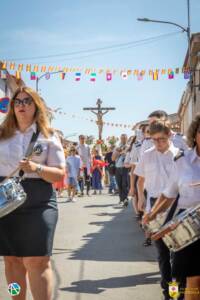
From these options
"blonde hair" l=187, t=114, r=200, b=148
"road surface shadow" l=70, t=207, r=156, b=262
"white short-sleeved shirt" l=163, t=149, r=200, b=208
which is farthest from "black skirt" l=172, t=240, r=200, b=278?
"road surface shadow" l=70, t=207, r=156, b=262

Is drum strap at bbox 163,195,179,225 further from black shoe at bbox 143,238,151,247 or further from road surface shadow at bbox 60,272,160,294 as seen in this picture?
black shoe at bbox 143,238,151,247

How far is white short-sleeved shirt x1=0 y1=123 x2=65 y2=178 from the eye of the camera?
3836mm

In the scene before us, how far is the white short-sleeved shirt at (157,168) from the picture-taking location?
5.47 metres

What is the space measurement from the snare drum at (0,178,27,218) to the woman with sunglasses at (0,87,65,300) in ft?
0.49

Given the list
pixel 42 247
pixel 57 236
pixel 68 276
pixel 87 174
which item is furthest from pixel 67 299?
pixel 87 174

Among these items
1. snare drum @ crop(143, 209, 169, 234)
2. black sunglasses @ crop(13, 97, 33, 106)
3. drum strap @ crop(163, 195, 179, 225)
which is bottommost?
snare drum @ crop(143, 209, 169, 234)

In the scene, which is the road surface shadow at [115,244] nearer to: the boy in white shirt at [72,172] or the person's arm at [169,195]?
the person's arm at [169,195]

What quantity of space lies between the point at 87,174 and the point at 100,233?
1036 centimetres

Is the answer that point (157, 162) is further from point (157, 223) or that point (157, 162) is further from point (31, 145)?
point (31, 145)

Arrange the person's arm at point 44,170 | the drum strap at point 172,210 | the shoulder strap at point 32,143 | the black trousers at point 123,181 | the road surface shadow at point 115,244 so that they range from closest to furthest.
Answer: the person's arm at point 44,170, the shoulder strap at point 32,143, the drum strap at point 172,210, the road surface shadow at point 115,244, the black trousers at point 123,181

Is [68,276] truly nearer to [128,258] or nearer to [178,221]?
[128,258]

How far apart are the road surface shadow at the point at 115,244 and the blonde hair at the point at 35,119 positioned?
3.49 metres

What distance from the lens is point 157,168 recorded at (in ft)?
18.3

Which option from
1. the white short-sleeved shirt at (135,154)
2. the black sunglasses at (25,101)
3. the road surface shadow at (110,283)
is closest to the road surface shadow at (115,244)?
the road surface shadow at (110,283)
